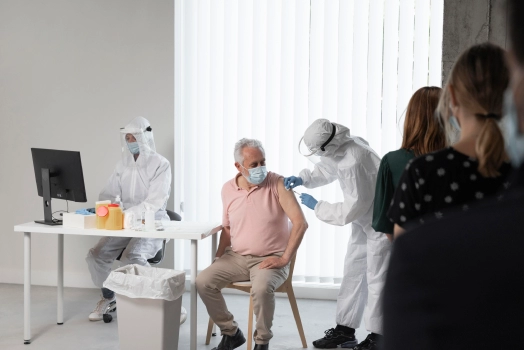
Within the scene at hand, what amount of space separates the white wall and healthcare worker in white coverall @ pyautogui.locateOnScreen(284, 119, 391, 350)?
5.53 feet

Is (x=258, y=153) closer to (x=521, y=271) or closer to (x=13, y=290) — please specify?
(x=13, y=290)

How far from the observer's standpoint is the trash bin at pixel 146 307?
125 inches

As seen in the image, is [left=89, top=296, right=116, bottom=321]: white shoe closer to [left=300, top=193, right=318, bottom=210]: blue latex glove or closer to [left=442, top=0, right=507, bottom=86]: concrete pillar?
[left=300, top=193, right=318, bottom=210]: blue latex glove

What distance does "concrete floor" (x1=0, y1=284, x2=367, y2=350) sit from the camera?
367 cm

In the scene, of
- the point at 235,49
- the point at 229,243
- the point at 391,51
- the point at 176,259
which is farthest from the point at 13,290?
the point at 391,51

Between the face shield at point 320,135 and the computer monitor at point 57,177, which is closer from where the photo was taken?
the face shield at point 320,135

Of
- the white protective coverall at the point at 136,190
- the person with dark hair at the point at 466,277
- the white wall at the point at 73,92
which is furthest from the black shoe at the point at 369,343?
the person with dark hair at the point at 466,277

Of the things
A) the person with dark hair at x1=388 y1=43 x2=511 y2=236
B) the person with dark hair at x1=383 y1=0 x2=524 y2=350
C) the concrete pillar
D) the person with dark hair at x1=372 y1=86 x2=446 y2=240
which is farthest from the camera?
the concrete pillar

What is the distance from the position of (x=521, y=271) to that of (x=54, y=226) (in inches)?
137

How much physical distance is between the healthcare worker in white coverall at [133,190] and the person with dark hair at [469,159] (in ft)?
9.05

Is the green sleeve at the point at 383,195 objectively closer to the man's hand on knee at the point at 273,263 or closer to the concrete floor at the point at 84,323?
the man's hand on knee at the point at 273,263

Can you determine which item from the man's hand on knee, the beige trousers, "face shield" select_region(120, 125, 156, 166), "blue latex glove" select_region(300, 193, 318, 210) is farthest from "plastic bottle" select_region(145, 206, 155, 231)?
A: "blue latex glove" select_region(300, 193, 318, 210)

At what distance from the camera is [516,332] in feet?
1.35

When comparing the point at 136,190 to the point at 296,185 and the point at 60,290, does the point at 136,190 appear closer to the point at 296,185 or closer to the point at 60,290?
the point at 60,290
